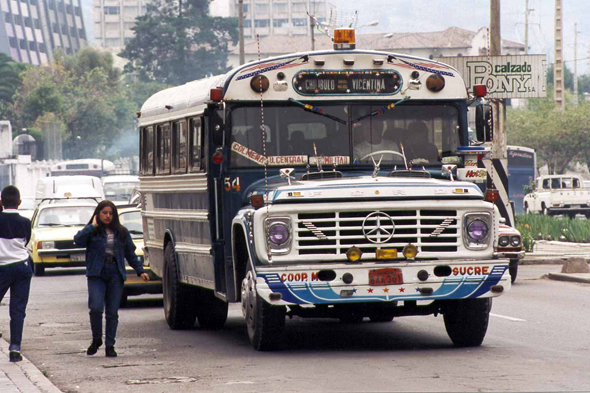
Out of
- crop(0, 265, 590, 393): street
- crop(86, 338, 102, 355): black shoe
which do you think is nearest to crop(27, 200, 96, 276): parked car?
crop(0, 265, 590, 393): street

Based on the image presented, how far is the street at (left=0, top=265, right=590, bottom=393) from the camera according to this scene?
388 inches

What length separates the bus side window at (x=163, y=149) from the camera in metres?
14.9

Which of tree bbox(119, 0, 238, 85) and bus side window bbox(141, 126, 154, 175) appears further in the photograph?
tree bbox(119, 0, 238, 85)

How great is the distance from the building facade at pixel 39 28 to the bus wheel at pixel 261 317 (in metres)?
151

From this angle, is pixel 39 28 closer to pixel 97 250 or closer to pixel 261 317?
pixel 97 250

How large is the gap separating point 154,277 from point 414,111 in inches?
263

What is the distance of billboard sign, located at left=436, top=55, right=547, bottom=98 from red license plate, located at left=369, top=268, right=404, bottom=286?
53.9ft

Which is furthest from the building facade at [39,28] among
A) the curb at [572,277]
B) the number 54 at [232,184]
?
the number 54 at [232,184]

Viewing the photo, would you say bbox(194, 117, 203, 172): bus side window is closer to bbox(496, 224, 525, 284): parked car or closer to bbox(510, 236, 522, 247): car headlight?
bbox(496, 224, 525, 284): parked car

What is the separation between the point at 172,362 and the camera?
11727 millimetres

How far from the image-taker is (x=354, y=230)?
1104 centimetres

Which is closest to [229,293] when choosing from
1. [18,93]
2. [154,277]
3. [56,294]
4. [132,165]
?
[154,277]

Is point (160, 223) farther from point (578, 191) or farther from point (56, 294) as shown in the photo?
point (578, 191)

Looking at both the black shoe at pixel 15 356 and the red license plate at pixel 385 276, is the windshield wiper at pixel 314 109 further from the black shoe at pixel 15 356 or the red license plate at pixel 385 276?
the black shoe at pixel 15 356
